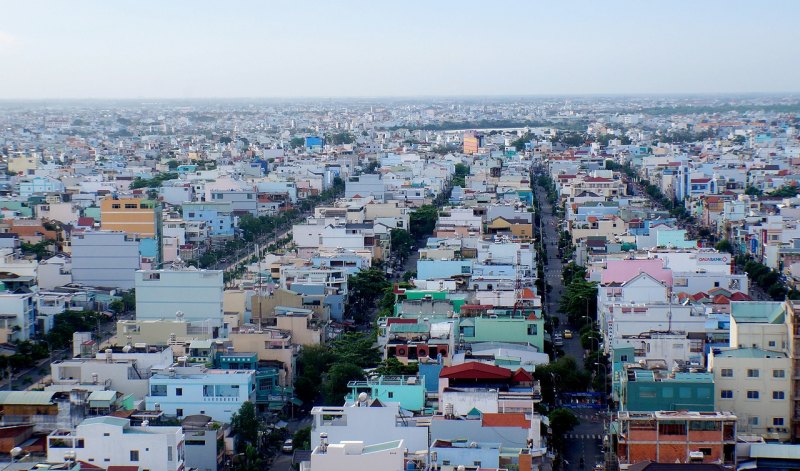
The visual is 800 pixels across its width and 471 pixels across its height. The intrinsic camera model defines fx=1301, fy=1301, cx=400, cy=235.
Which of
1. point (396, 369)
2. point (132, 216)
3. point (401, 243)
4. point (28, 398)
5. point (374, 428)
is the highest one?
point (374, 428)

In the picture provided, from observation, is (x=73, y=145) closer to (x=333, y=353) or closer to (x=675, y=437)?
(x=333, y=353)

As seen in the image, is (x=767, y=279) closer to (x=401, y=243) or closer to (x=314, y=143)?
(x=401, y=243)

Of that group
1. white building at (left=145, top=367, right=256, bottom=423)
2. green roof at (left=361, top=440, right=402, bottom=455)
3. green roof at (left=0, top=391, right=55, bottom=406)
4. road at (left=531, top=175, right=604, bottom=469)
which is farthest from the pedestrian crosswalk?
green roof at (left=0, top=391, right=55, bottom=406)

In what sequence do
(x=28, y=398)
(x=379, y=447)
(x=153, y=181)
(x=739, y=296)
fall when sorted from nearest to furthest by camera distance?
1. (x=379, y=447)
2. (x=28, y=398)
3. (x=739, y=296)
4. (x=153, y=181)

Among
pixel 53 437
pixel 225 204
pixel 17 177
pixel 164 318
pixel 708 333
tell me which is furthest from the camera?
pixel 17 177

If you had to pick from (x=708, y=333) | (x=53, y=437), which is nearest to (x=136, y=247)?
(x=708, y=333)

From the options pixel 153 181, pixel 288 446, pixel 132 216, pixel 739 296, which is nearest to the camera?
pixel 288 446

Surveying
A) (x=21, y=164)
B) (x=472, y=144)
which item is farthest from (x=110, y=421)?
(x=472, y=144)

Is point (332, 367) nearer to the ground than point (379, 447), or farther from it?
nearer to the ground
